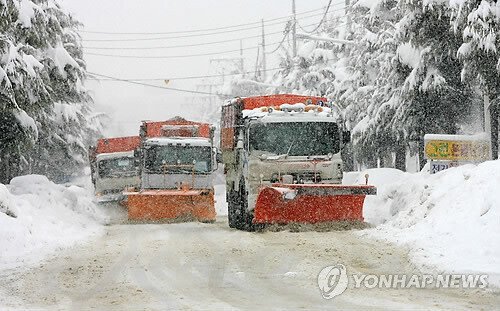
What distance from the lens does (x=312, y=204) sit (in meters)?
16.5

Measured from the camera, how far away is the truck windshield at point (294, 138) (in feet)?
56.7

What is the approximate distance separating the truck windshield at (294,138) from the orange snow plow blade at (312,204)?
1311 mm

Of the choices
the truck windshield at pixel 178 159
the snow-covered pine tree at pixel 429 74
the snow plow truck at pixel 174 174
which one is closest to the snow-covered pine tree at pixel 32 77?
the snow plow truck at pixel 174 174

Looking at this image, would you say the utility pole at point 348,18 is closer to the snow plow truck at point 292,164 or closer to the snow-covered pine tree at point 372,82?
the snow-covered pine tree at point 372,82

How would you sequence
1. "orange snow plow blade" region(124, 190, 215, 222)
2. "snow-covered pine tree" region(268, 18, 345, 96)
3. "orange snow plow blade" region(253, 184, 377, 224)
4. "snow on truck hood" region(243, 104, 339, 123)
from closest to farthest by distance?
"orange snow plow blade" region(253, 184, 377, 224) < "snow on truck hood" region(243, 104, 339, 123) < "orange snow plow blade" region(124, 190, 215, 222) < "snow-covered pine tree" region(268, 18, 345, 96)

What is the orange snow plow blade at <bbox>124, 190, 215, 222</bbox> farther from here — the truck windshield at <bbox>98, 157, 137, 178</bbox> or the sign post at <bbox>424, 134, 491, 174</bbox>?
the truck windshield at <bbox>98, 157, 137, 178</bbox>

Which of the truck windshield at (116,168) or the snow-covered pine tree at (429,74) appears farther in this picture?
the truck windshield at (116,168)

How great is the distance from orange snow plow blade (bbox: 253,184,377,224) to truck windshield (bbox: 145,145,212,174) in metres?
8.87

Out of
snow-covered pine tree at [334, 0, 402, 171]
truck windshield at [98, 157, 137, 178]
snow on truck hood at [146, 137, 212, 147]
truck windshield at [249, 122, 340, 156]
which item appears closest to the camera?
truck windshield at [249, 122, 340, 156]

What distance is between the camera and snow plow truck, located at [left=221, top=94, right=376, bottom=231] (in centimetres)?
1630

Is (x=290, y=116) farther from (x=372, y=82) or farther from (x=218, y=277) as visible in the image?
(x=372, y=82)

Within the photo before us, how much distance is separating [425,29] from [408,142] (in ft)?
31.4

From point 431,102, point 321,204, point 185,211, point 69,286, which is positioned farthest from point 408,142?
point 69,286

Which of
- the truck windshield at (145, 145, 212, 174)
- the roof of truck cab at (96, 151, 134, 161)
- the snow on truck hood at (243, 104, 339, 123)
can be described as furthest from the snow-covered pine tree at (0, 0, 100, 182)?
the snow on truck hood at (243, 104, 339, 123)
